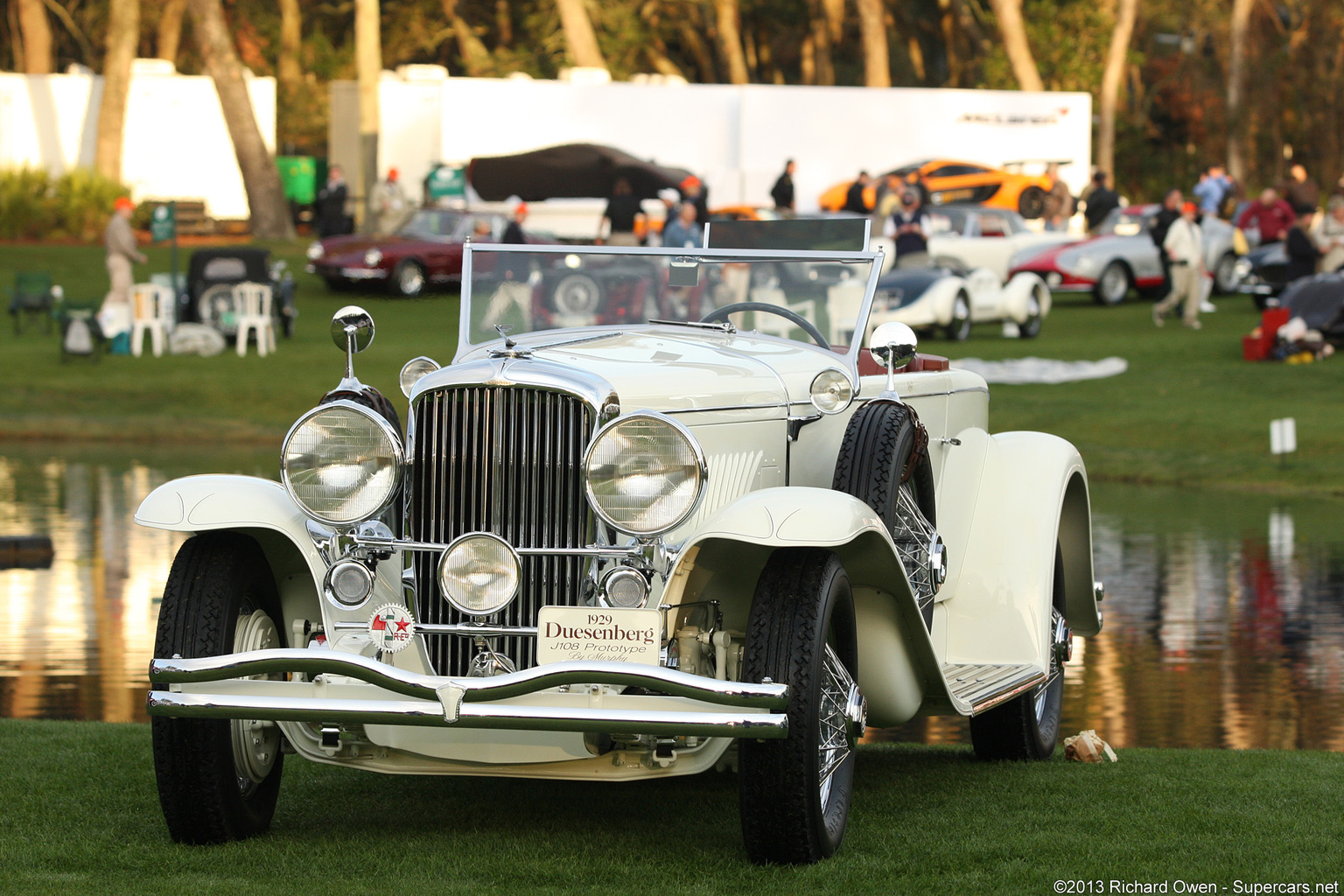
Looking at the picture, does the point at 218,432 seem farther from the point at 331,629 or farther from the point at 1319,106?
the point at 1319,106

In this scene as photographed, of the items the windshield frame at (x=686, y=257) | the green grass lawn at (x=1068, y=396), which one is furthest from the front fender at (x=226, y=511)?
the green grass lawn at (x=1068, y=396)

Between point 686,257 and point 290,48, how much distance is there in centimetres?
4744

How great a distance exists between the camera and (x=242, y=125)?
34.1 metres

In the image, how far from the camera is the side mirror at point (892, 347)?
5590mm

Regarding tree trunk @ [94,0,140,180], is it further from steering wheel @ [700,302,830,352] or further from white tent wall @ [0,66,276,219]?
steering wheel @ [700,302,830,352]

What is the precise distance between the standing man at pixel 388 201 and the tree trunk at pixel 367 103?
269cm

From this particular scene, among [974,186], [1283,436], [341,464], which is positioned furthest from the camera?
A: [974,186]

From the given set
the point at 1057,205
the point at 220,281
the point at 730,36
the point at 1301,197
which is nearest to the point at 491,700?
the point at 220,281

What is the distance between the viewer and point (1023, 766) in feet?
20.9

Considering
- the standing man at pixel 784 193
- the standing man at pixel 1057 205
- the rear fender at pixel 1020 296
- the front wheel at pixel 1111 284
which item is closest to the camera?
the rear fender at pixel 1020 296

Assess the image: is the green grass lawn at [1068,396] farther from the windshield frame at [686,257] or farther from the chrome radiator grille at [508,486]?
the chrome radiator grille at [508,486]

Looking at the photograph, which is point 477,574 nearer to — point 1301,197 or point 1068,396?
point 1068,396

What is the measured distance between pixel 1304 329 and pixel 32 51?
36.4 meters

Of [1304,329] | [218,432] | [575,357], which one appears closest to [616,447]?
[575,357]
